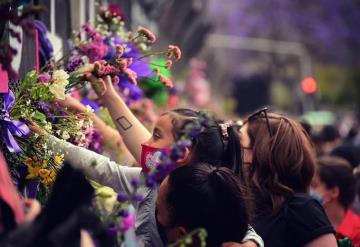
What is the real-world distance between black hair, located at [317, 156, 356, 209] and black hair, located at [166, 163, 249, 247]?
10.2 ft

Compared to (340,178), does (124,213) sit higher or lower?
higher

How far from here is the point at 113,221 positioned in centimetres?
279

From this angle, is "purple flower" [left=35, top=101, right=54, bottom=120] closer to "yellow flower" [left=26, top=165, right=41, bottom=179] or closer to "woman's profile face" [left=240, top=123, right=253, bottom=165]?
"yellow flower" [left=26, top=165, right=41, bottom=179]

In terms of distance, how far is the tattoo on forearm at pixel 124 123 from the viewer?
15.1 ft

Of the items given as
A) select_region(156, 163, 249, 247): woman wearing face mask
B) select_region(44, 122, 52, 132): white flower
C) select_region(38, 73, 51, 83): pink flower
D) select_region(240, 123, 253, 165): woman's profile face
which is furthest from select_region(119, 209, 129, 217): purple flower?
select_region(240, 123, 253, 165): woman's profile face

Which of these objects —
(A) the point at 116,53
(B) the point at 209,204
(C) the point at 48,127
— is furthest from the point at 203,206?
(A) the point at 116,53

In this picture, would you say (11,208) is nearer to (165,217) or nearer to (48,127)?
(165,217)

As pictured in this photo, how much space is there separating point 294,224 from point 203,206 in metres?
1.10

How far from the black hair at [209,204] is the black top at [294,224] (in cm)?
89

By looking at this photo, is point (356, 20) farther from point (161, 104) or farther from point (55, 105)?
point (55, 105)

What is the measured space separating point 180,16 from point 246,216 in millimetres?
14367

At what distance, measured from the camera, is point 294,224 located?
4.29 meters

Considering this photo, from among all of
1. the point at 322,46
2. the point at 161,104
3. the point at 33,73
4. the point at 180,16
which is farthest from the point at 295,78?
the point at 33,73

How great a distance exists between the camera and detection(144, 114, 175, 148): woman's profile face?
13.0 feet
